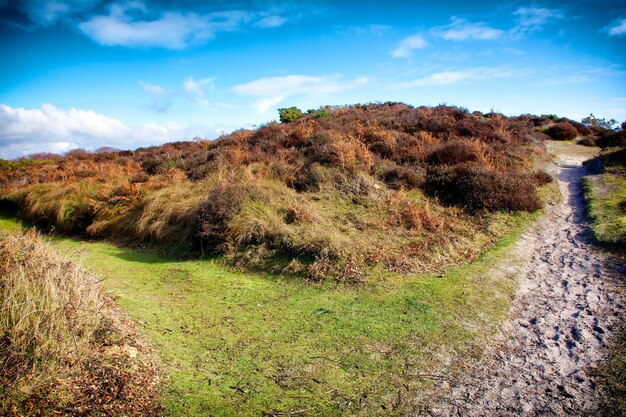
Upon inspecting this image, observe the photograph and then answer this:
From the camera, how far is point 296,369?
4.21 m

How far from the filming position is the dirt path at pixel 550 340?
3559 millimetres

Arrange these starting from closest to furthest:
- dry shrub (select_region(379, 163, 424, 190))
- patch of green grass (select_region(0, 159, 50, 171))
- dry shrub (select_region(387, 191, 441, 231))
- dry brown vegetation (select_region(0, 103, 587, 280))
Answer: dry brown vegetation (select_region(0, 103, 587, 280)) < dry shrub (select_region(387, 191, 441, 231)) < dry shrub (select_region(379, 163, 424, 190)) < patch of green grass (select_region(0, 159, 50, 171))

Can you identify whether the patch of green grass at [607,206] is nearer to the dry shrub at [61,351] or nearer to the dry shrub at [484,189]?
the dry shrub at [484,189]

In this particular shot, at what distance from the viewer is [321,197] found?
10.3 m

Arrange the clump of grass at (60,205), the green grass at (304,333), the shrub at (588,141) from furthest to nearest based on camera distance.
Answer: the shrub at (588,141) < the clump of grass at (60,205) < the green grass at (304,333)

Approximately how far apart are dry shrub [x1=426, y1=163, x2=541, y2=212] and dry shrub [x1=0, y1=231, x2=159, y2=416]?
924cm

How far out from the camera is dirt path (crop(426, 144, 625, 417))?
3559 mm

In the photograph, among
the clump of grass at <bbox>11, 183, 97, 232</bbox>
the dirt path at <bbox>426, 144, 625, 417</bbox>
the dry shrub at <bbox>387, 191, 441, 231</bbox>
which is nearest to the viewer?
the dirt path at <bbox>426, 144, 625, 417</bbox>

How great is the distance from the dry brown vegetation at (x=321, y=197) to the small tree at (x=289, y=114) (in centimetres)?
833

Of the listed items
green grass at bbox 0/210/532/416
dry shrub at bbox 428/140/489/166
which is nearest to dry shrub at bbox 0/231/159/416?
green grass at bbox 0/210/532/416

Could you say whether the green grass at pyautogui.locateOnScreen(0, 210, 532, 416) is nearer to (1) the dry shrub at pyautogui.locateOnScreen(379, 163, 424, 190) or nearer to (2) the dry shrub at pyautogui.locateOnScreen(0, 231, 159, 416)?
(2) the dry shrub at pyautogui.locateOnScreen(0, 231, 159, 416)

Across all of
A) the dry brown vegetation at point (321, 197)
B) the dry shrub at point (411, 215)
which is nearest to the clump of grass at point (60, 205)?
the dry brown vegetation at point (321, 197)

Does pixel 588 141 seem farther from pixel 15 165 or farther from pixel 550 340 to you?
pixel 15 165

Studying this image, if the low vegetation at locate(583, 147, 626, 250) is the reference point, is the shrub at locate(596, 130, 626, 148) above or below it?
above
